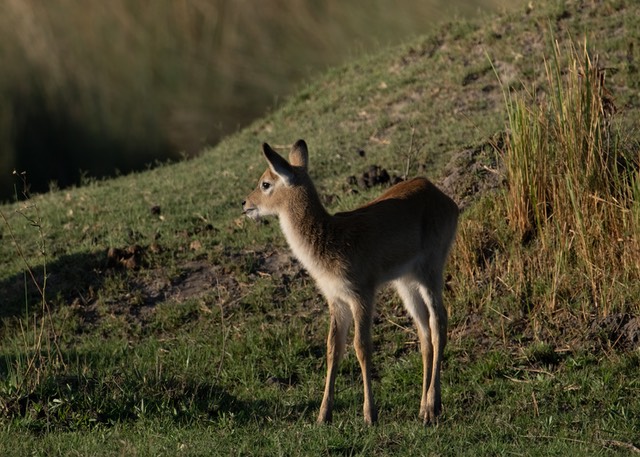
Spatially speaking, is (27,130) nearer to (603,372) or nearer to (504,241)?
(504,241)

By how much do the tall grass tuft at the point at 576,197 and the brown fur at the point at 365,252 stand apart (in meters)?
1.29

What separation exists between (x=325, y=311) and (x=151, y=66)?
14.2 meters

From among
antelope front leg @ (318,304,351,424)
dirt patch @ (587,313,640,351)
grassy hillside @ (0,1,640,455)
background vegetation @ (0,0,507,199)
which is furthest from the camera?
background vegetation @ (0,0,507,199)

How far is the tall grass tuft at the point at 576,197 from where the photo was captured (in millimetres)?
8109

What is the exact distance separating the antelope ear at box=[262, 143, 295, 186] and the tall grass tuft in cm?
238

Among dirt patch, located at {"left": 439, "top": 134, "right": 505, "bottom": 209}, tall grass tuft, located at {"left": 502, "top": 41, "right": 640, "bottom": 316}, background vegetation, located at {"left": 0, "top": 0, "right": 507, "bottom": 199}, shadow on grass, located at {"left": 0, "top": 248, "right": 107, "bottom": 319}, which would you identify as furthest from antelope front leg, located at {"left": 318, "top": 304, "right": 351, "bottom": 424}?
background vegetation, located at {"left": 0, "top": 0, "right": 507, "bottom": 199}

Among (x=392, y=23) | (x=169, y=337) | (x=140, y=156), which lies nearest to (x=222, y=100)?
(x=140, y=156)

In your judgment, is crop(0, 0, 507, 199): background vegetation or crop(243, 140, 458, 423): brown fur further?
crop(0, 0, 507, 199): background vegetation

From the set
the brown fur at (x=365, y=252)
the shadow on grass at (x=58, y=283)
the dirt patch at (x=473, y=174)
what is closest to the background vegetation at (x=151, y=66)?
the shadow on grass at (x=58, y=283)

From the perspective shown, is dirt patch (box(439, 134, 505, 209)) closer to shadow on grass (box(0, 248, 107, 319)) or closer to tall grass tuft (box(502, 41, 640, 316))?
tall grass tuft (box(502, 41, 640, 316))

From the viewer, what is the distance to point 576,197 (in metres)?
8.52

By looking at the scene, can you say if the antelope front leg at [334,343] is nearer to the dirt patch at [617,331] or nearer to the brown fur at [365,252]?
the brown fur at [365,252]

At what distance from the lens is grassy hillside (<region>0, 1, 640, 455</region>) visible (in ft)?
21.4

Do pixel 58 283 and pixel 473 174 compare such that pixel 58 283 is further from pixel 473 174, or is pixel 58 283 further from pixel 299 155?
pixel 473 174
